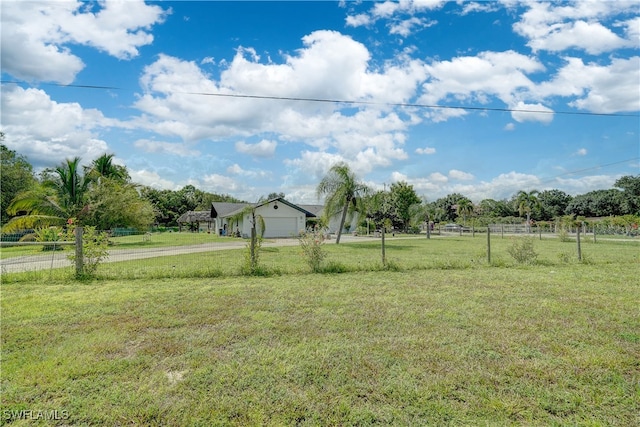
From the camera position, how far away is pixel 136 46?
9.89 m

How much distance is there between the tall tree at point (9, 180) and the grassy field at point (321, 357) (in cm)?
2908

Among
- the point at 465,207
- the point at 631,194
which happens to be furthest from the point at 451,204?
the point at 631,194

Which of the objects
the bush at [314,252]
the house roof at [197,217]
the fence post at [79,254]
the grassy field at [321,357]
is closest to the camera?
the grassy field at [321,357]

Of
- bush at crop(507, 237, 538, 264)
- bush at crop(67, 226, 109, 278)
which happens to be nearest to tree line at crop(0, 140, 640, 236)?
bush at crop(507, 237, 538, 264)

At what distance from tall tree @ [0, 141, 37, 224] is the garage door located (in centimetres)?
1912

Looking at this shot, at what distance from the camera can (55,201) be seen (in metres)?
21.9

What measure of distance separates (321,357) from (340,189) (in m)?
19.7

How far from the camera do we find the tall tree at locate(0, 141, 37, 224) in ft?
92.0

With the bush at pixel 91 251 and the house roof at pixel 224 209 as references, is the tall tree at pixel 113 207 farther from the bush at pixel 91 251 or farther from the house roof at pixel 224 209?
the bush at pixel 91 251

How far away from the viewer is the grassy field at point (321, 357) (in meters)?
Answer: 2.58

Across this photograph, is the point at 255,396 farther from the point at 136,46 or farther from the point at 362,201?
the point at 362,201

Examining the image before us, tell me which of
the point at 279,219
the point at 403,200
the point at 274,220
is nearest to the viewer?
the point at 274,220

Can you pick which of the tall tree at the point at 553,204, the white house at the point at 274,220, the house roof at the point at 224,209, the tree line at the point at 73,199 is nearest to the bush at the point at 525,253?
the tree line at the point at 73,199

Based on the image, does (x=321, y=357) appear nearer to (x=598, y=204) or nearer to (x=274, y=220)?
(x=274, y=220)
